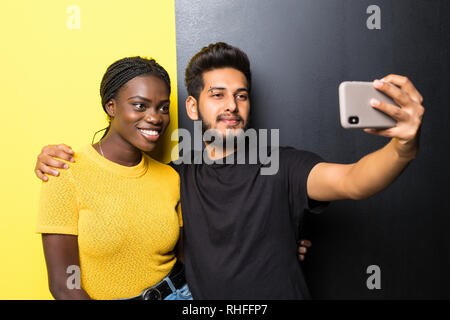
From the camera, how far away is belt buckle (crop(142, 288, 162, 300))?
125 cm

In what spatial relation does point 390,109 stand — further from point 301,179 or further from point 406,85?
point 301,179

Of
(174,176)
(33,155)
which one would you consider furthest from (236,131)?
(33,155)

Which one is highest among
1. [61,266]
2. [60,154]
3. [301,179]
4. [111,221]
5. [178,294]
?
[60,154]

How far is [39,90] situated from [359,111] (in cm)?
150

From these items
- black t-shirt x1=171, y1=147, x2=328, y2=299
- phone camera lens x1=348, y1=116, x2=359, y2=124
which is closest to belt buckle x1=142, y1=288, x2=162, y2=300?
black t-shirt x1=171, y1=147, x2=328, y2=299

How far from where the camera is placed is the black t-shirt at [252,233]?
118 centimetres

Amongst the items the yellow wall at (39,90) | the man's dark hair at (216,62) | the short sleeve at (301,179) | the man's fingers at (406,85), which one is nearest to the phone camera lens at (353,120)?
the man's fingers at (406,85)

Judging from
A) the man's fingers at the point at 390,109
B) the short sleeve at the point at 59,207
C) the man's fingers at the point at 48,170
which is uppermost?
the man's fingers at the point at 390,109

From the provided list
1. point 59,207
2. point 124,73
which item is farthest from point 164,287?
point 124,73

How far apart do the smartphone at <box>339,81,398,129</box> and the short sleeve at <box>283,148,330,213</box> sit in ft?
1.21

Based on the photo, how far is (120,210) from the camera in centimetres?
122

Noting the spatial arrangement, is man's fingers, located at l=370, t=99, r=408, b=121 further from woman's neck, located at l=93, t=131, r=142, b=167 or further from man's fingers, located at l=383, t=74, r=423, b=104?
woman's neck, located at l=93, t=131, r=142, b=167

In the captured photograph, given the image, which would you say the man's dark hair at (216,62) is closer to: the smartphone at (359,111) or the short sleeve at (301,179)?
the short sleeve at (301,179)

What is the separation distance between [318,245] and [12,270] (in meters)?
1.54
